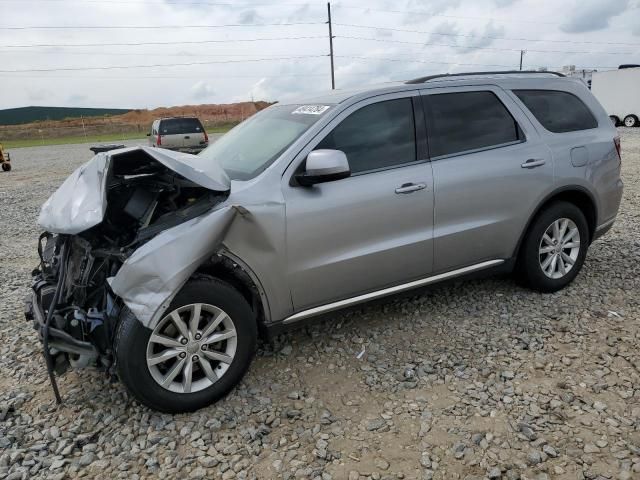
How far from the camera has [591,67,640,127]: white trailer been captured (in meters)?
26.1

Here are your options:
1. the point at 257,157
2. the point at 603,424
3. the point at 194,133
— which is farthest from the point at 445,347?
the point at 194,133

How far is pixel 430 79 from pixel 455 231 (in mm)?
1191

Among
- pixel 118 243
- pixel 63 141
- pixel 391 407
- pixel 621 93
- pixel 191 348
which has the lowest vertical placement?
pixel 391 407

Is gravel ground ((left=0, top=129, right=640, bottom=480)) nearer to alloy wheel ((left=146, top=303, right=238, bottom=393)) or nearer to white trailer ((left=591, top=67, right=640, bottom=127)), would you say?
alloy wheel ((left=146, top=303, right=238, bottom=393))

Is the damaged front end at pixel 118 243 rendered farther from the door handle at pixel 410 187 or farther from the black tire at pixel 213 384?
the door handle at pixel 410 187

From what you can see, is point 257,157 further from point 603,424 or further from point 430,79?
point 603,424

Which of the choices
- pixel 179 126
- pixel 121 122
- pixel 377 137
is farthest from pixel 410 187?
pixel 121 122

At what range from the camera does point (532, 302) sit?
4.21m

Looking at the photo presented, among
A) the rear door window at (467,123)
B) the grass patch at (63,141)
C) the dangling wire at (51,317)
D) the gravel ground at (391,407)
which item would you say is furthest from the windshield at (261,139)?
the grass patch at (63,141)

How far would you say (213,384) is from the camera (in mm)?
2973

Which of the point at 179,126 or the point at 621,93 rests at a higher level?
the point at 621,93

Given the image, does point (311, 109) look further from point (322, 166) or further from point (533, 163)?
point (533, 163)

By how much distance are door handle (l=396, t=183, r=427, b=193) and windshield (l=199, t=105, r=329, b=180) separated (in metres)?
0.73

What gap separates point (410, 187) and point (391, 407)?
4.76ft
